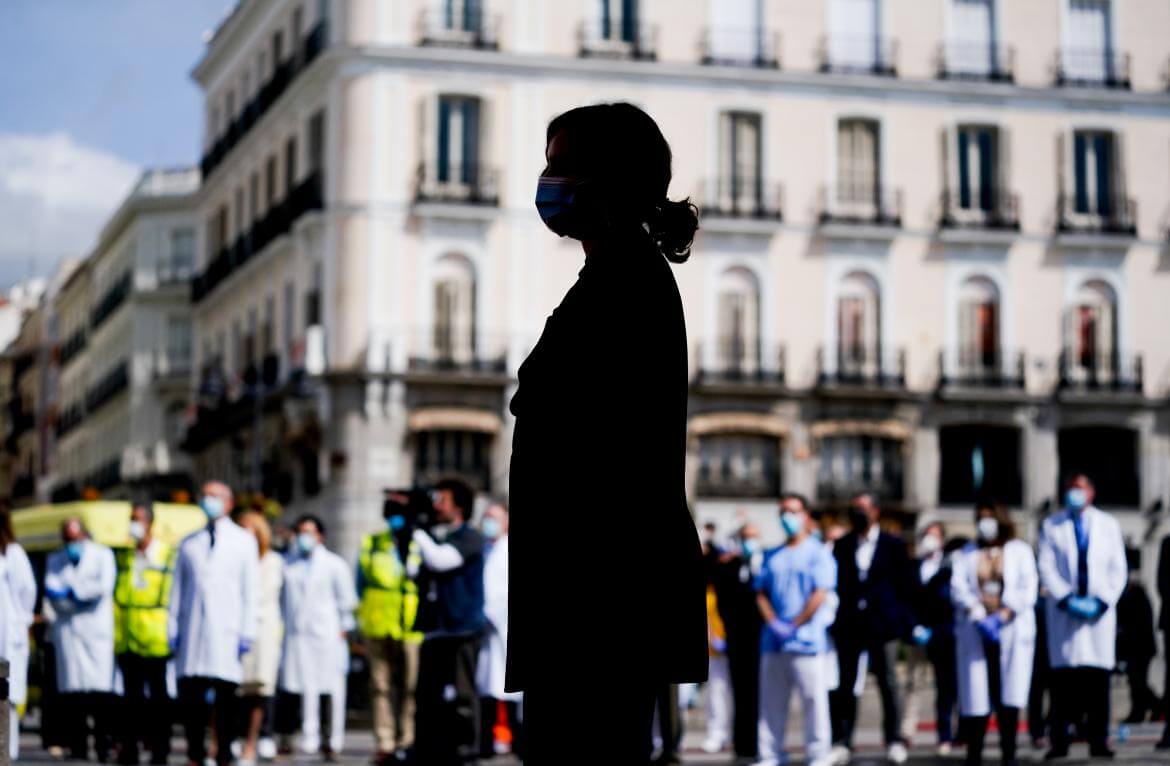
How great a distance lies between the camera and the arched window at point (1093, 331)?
48.0 metres

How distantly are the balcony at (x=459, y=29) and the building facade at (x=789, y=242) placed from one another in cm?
7

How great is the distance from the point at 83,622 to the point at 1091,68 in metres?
35.9

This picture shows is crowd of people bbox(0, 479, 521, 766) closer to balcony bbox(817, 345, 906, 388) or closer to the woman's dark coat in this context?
the woman's dark coat

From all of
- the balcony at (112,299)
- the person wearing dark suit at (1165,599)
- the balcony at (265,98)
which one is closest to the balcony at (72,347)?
the balcony at (112,299)

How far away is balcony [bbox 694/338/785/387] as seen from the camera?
46406mm

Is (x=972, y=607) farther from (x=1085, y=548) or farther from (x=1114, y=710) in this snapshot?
(x=1114, y=710)

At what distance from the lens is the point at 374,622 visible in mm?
16891

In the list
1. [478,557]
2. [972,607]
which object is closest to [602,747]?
[478,557]

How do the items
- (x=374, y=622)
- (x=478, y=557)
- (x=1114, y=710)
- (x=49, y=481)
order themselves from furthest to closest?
(x=49, y=481), (x=1114, y=710), (x=374, y=622), (x=478, y=557)

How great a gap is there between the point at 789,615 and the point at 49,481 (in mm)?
84286

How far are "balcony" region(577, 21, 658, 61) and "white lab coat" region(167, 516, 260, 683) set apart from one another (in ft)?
108

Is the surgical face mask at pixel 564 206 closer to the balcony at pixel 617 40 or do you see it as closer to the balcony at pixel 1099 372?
the balcony at pixel 617 40

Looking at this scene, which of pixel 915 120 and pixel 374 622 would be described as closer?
pixel 374 622

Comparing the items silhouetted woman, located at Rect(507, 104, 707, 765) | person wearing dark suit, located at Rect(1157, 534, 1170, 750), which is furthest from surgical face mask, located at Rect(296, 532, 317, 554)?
silhouetted woman, located at Rect(507, 104, 707, 765)
